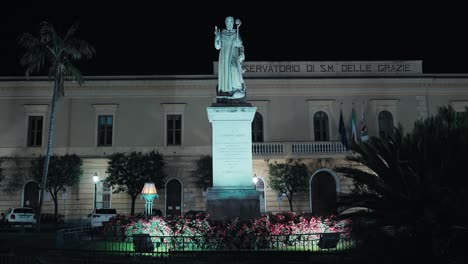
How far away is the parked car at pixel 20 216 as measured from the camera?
103 feet

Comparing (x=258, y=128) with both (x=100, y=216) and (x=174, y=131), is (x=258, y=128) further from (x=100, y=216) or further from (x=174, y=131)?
(x=100, y=216)

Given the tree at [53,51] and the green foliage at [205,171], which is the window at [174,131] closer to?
the green foliage at [205,171]

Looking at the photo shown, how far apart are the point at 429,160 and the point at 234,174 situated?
8.45m

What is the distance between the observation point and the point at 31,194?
35.9 m

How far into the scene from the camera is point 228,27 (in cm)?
1639

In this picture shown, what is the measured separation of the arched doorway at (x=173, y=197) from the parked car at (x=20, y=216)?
344 inches

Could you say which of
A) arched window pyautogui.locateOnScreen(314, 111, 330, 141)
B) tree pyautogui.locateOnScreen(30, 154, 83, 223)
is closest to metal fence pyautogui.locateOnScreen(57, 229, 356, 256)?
A: tree pyautogui.locateOnScreen(30, 154, 83, 223)

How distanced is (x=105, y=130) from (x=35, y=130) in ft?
16.6

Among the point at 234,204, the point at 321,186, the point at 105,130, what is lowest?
the point at 234,204

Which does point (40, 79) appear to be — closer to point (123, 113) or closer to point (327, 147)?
point (123, 113)

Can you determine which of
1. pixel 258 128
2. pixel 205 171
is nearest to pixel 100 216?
pixel 205 171

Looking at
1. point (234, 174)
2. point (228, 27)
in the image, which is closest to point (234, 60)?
point (228, 27)

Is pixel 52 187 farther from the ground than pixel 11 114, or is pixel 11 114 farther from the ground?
pixel 11 114

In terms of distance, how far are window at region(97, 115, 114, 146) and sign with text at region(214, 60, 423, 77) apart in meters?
8.51
